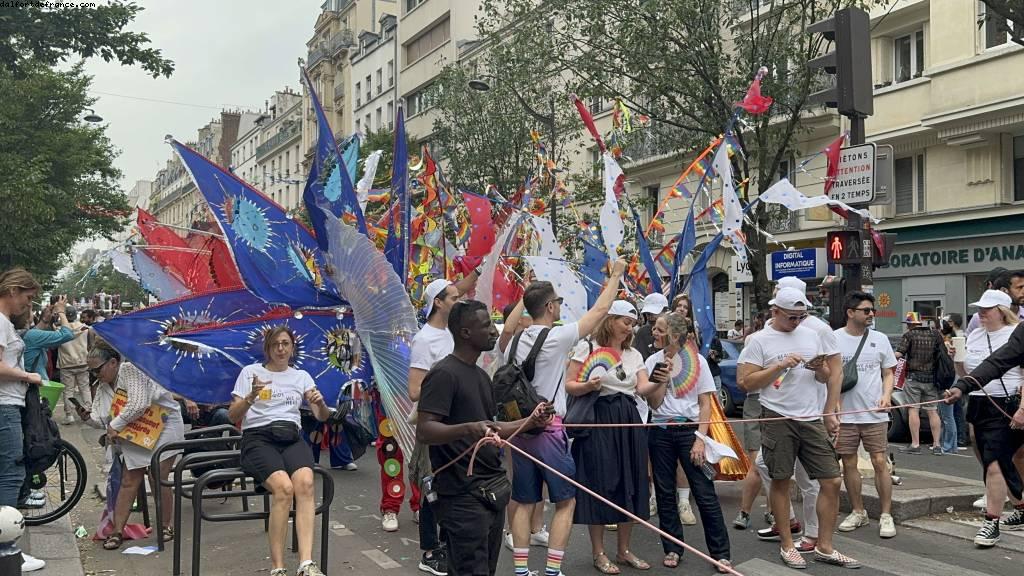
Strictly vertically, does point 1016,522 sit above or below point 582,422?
below

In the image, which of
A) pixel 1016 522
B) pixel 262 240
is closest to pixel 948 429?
pixel 1016 522

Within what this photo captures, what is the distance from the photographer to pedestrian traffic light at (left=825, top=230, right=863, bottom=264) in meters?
8.96

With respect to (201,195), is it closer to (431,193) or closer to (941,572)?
(431,193)

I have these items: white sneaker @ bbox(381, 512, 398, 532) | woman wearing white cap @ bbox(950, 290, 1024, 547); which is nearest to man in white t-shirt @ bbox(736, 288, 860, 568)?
→ woman wearing white cap @ bbox(950, 290, 1024, 547)

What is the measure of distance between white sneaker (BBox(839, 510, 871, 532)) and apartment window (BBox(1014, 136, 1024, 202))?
15.4 metres

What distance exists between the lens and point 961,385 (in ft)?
20.4

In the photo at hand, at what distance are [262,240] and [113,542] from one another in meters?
2.34

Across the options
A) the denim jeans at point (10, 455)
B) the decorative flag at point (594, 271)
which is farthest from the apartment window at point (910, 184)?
the denim jeans at point (10, 455)

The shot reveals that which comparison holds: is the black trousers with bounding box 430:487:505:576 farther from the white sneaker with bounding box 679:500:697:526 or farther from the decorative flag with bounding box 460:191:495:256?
the decorative flag with bounding box 460:191:495:256

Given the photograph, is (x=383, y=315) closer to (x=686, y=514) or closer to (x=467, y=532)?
(x=467, y=532)

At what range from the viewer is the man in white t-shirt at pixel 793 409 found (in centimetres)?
585

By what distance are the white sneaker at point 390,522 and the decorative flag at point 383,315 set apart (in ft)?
3.77

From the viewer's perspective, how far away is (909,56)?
2208 centimetres

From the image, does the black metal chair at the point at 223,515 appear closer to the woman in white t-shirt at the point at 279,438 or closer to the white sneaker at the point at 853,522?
the woman in white t-shirt at the point at 279,438
